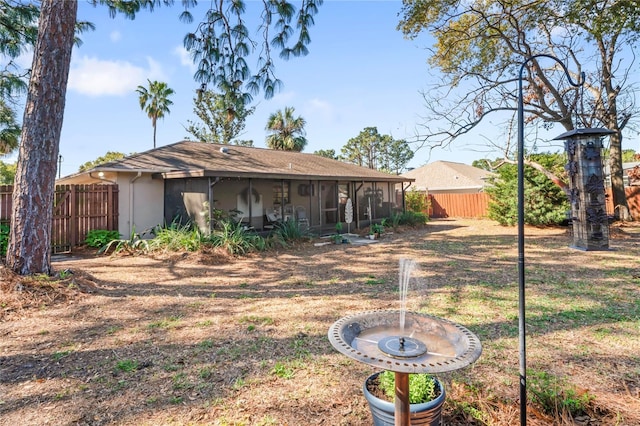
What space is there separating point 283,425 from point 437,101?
1247cm

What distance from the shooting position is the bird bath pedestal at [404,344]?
156 centimetres

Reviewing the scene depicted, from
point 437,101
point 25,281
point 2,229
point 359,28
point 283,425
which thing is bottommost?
point 283,425

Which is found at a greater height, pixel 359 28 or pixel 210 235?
pixel 359 28

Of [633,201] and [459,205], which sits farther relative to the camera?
[459,205]

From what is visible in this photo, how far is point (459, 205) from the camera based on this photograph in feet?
73.7

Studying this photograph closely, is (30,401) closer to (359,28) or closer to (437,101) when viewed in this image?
(359,28)

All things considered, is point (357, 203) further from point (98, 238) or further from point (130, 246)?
point (98, 238)

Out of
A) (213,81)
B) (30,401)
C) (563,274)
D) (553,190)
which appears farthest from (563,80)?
(30,401)

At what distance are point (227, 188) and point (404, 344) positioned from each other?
1052 cm

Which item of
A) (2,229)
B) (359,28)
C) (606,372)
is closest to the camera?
(606,372)

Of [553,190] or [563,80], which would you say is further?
[553,190]

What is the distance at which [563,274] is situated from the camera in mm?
6516

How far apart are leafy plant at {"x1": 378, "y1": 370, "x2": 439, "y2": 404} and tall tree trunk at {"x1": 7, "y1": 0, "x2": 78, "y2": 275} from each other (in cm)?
584

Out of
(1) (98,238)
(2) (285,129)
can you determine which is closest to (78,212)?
(1) (98,238)
